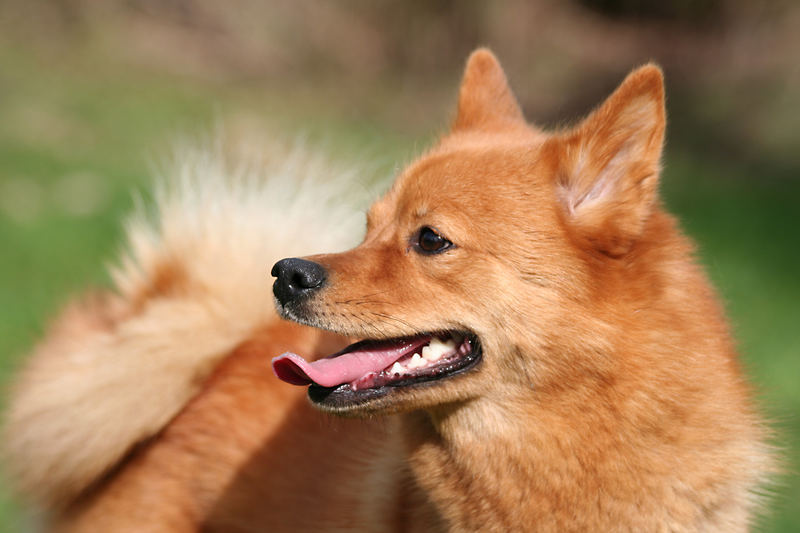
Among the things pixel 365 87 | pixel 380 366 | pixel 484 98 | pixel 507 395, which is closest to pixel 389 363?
pixel 380 366

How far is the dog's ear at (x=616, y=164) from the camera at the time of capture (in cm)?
227

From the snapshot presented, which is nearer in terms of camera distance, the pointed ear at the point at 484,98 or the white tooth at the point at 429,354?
the white tooth at the point at 429,354

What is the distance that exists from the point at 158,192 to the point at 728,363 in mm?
2255

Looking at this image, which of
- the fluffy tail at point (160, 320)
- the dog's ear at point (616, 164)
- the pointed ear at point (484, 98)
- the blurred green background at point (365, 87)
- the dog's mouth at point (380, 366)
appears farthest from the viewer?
the blurred green background at point (365, 87)

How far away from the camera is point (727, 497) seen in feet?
7.78

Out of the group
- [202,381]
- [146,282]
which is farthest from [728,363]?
[146,282]

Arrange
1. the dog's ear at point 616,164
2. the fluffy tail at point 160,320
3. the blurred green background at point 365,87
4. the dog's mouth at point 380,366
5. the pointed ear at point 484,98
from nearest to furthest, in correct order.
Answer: the dog's ear at point 616,164, the dog's mouth at point 380,366, the fluffy tail at point 160,320, the pointed ear at point 484,98, the blurred green background at point 365,87

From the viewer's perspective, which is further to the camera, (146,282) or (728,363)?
(146,282)

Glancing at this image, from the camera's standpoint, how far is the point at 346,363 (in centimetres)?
251

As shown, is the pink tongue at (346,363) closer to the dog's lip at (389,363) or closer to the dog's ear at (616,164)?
the dog's lip at (389,363)

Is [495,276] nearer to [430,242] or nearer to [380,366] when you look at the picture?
[430,242]

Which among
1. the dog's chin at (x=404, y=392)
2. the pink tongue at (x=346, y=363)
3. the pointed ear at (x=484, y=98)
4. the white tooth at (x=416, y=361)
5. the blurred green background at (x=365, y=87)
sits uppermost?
the blurred green background at (x=365, y=87)

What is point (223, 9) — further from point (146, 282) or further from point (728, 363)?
point (728, 363)

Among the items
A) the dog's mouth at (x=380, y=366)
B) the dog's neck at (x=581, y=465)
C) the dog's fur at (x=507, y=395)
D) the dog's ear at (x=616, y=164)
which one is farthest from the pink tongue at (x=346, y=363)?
the dog's ear at (x=616, y=164)
